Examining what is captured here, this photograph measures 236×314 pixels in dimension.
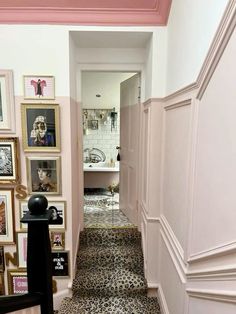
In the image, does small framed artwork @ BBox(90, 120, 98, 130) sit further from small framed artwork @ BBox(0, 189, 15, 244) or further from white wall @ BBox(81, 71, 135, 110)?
small framed artwork @ BBox(0, 189, 15, 244)

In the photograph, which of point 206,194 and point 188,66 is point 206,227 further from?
point 188,66

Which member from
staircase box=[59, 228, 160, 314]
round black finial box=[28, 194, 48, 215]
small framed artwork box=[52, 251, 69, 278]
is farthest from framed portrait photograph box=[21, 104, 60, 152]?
round black finial box=[28, 194, 48, 215]

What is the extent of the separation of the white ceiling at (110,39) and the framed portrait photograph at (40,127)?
0.76 metres

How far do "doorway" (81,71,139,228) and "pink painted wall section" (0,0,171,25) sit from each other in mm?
1543

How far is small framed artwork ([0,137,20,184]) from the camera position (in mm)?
2350

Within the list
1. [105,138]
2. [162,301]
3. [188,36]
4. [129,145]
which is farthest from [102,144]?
[188,36]

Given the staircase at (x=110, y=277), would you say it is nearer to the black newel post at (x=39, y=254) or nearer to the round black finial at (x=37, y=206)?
the black newel post at (x=39, y=254)

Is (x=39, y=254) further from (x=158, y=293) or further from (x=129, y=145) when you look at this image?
(x=129, y=145)

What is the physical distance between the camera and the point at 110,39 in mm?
2473

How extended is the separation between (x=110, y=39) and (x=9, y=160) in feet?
5.22

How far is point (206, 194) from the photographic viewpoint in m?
1.29

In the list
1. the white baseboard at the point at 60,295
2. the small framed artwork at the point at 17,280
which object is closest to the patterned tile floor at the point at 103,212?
the white baseboard at the point at 60,295

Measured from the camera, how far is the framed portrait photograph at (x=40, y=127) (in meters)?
2.34

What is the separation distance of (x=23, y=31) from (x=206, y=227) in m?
2.26
